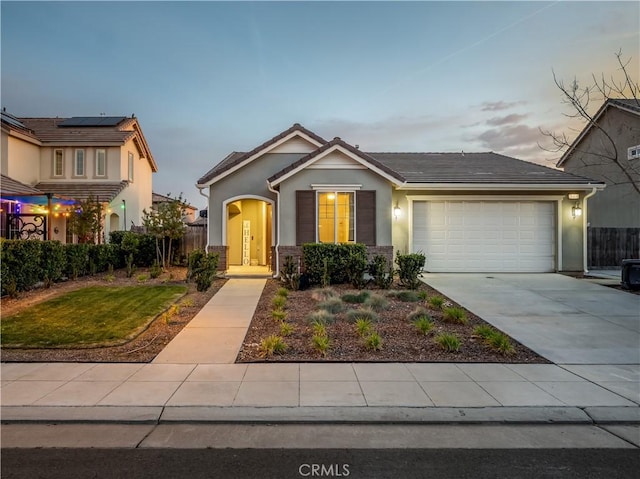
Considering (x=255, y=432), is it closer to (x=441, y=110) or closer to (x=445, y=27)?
(x=445, y=27)

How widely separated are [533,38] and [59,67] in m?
19.2

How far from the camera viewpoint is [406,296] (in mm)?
10297

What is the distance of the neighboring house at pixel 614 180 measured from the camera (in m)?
17.2

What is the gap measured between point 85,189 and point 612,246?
2575 centimetres

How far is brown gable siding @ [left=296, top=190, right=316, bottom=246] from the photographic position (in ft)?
43.1

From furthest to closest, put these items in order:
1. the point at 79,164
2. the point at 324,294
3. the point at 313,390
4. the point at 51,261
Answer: the point at 79,164 → the point at 51,261 → the point at 324,294 → the point at 313,390

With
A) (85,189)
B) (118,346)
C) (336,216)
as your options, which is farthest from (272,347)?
(85,189)

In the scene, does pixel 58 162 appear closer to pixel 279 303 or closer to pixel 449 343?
pixel 279 303

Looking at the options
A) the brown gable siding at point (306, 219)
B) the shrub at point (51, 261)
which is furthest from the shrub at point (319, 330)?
the shrub at point (51, 261)

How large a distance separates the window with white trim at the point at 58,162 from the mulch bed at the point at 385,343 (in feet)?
59.2

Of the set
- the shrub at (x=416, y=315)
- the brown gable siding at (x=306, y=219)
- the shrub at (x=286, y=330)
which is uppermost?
the brown gable siding at (x=306, y=219)

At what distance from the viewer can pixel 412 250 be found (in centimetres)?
1437

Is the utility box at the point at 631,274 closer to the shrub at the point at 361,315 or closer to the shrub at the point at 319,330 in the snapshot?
the shrub at the point at 361,315

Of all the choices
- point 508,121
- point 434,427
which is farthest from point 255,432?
point 508,121
